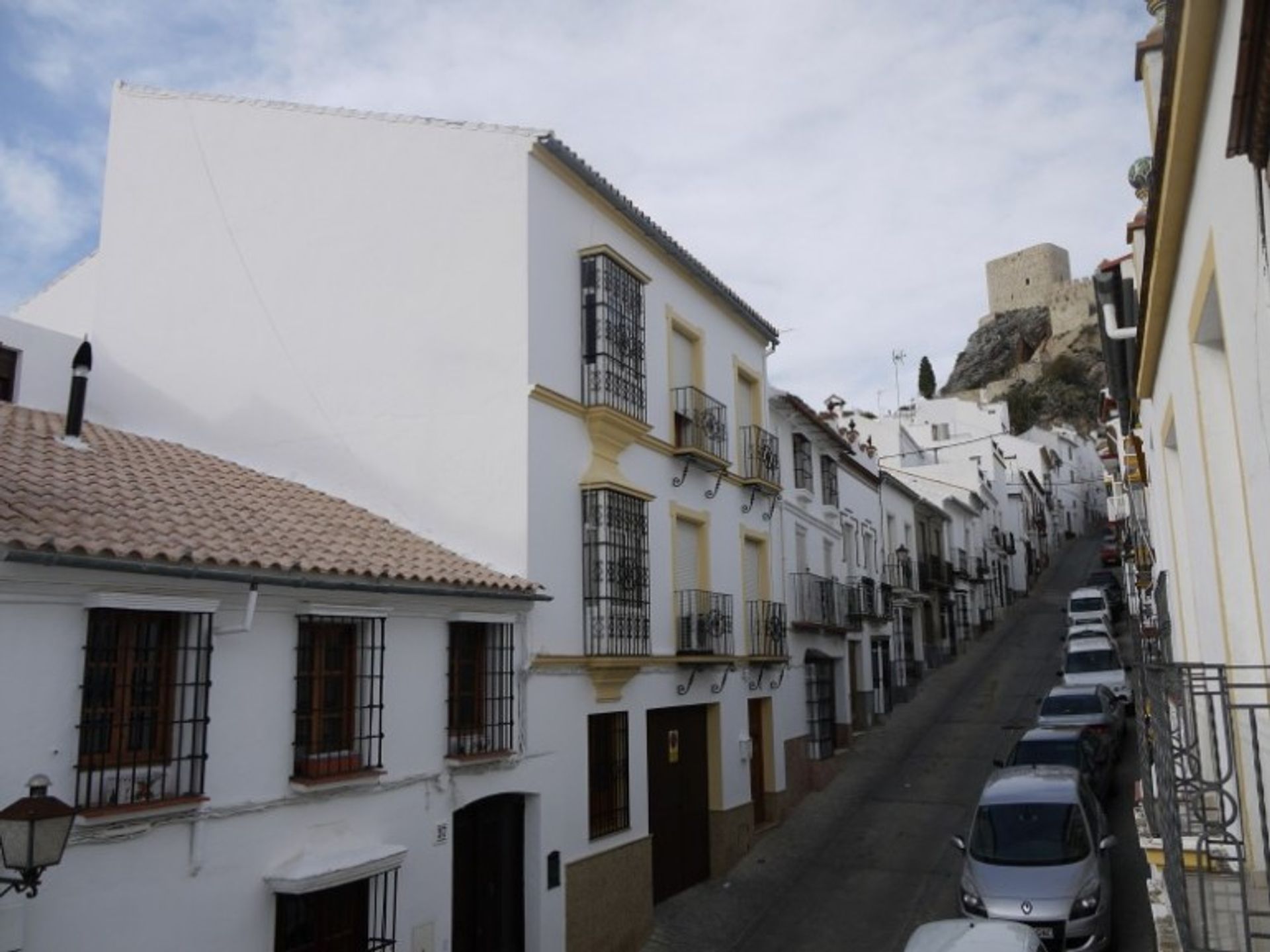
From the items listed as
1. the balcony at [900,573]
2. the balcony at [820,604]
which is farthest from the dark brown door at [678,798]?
the balcony at [900,573]

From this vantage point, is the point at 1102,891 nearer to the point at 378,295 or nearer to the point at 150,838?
the point at 150,838

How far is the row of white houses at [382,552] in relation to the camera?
7809 mm

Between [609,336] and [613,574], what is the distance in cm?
311

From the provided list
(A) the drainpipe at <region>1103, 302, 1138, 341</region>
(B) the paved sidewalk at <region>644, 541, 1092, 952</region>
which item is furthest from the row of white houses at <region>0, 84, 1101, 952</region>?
(A) the drainpipe at <region>1103, 302, 1138, 341</region>

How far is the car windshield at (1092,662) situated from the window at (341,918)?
2013 cm

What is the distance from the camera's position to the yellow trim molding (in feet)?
12.9

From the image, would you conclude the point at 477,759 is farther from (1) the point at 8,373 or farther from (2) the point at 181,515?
(1) the point at 8,373

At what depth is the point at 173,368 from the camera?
13.7m

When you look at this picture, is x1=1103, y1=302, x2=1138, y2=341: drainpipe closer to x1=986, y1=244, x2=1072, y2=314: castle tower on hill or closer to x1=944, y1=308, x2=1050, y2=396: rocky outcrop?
x1=944, y1=308, x2=1050, y2=396: rocky outcrop

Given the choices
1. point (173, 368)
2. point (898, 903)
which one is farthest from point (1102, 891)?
point (173, 368)

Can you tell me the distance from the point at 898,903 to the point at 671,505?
627 cm

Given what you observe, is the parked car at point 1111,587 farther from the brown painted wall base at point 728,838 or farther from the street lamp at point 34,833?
the street lamp at point 34,833

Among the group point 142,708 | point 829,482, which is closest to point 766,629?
point 829,482

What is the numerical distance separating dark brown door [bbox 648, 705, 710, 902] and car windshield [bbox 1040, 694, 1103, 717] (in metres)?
7.90
